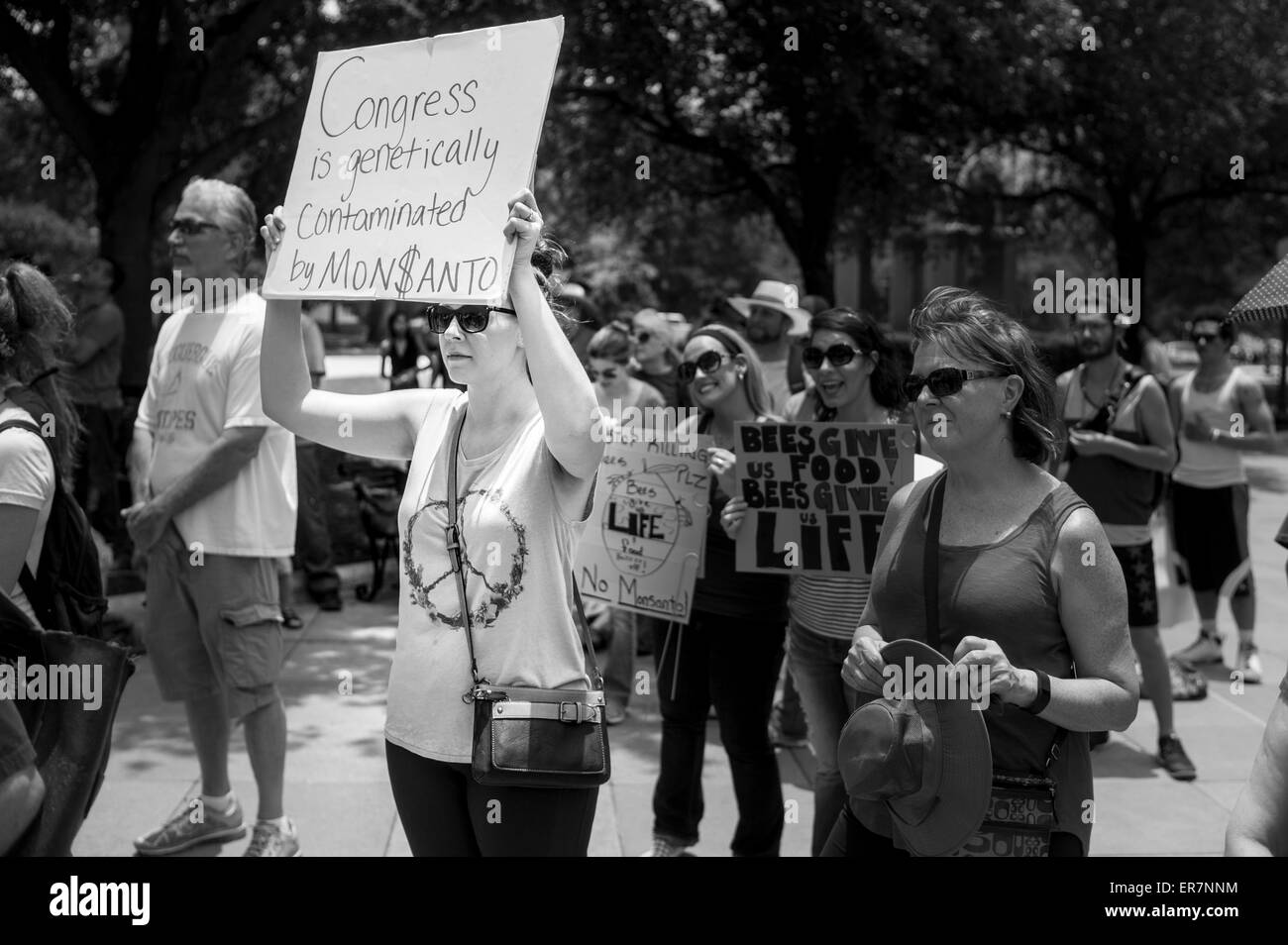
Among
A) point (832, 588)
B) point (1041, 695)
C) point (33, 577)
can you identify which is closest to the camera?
point (1041, 695)

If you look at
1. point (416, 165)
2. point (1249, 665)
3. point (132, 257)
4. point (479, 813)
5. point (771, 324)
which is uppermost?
point (132, 257)

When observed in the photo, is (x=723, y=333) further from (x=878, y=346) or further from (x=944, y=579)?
(x=944, y=579)

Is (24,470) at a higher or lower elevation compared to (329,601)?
higher

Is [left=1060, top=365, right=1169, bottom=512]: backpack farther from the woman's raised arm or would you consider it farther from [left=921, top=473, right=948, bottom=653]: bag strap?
the woman's raised arm

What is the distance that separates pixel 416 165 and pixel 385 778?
3.28 metres

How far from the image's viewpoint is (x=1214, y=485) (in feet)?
24.7

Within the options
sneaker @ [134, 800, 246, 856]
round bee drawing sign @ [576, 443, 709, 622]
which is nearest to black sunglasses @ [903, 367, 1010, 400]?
round bee drawing sign @ [576, 443, 709, 622]

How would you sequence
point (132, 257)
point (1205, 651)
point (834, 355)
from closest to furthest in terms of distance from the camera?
point (834, 355) < point (1205, 651) < point (132, 257)

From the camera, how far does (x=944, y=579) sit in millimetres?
2783

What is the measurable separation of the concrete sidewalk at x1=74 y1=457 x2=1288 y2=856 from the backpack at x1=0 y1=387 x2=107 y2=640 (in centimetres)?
117

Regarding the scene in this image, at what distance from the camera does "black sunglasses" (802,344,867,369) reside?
435 cm

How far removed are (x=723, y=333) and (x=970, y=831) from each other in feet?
7.86

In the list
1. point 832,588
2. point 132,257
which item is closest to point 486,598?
point 832,588

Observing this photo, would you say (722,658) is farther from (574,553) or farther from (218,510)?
(218,510)
